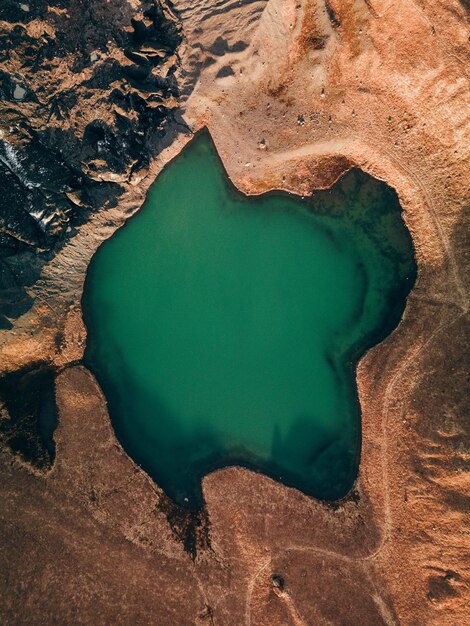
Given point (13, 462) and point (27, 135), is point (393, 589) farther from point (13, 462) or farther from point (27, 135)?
point (27, 135)

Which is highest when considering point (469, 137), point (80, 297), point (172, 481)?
point (80, 297)

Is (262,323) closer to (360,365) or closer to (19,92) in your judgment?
(360,365)

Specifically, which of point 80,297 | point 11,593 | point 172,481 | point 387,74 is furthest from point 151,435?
point 387,74

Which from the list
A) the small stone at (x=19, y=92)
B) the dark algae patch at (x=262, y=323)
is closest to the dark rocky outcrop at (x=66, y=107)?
the small stone at (x=19, y=92)

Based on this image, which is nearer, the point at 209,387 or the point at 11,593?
the point at 11,593

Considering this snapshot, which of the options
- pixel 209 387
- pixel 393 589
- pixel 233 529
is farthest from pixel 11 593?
pixel 393 589

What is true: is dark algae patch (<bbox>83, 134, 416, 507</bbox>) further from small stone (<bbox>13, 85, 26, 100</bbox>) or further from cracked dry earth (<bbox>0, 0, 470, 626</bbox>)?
small stone (<bbox>13, 85, 26, 100</bbox>)

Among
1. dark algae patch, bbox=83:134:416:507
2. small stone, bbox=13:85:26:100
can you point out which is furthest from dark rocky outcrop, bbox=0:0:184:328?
dark algae patch, bbox=83:134:416:507

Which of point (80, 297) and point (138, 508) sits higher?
point (80, 297)
